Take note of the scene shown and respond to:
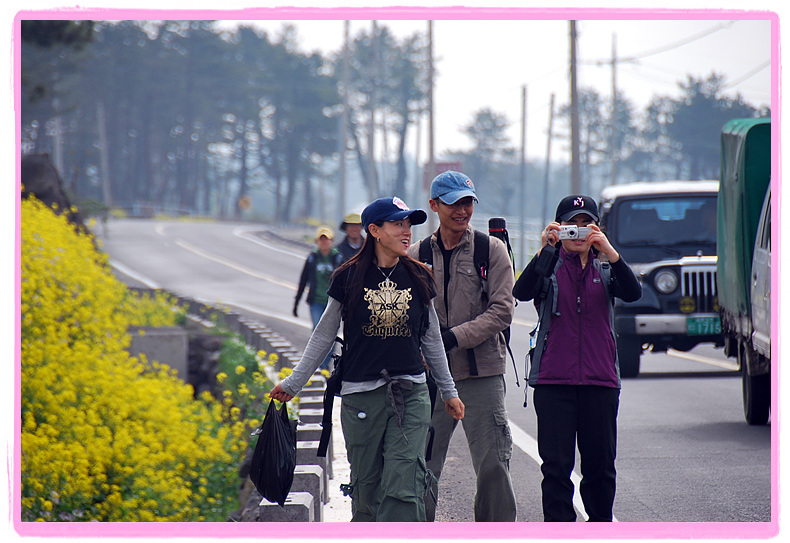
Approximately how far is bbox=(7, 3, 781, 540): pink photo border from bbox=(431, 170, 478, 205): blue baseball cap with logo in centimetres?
124

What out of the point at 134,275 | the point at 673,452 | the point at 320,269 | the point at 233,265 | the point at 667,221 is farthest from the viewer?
the point at 233,265

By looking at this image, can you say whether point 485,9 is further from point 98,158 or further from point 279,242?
point 98,158

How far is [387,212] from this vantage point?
4.70 metres

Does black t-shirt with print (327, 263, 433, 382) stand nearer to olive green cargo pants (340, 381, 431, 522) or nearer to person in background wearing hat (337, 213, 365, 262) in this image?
olive green cargo pants (340, 381, 431, 522)

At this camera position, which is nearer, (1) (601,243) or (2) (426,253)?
(1) (601,243)

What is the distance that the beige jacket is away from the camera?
503cm

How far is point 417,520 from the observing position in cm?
462

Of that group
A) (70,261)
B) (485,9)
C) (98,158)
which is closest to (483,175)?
(98,158)

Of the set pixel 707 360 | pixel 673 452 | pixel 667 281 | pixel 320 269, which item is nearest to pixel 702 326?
pixel 667 281

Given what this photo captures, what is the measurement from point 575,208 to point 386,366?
4.24 feet

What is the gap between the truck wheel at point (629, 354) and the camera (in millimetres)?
12109

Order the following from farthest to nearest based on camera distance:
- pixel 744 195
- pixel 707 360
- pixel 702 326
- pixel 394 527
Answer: pixel 707 360 → pixel 702 326 → pixel 744 195 → pixel 394 527

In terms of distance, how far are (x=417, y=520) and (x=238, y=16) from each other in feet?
10.6

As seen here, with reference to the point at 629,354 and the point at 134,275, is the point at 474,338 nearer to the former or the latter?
the point at 629,354
